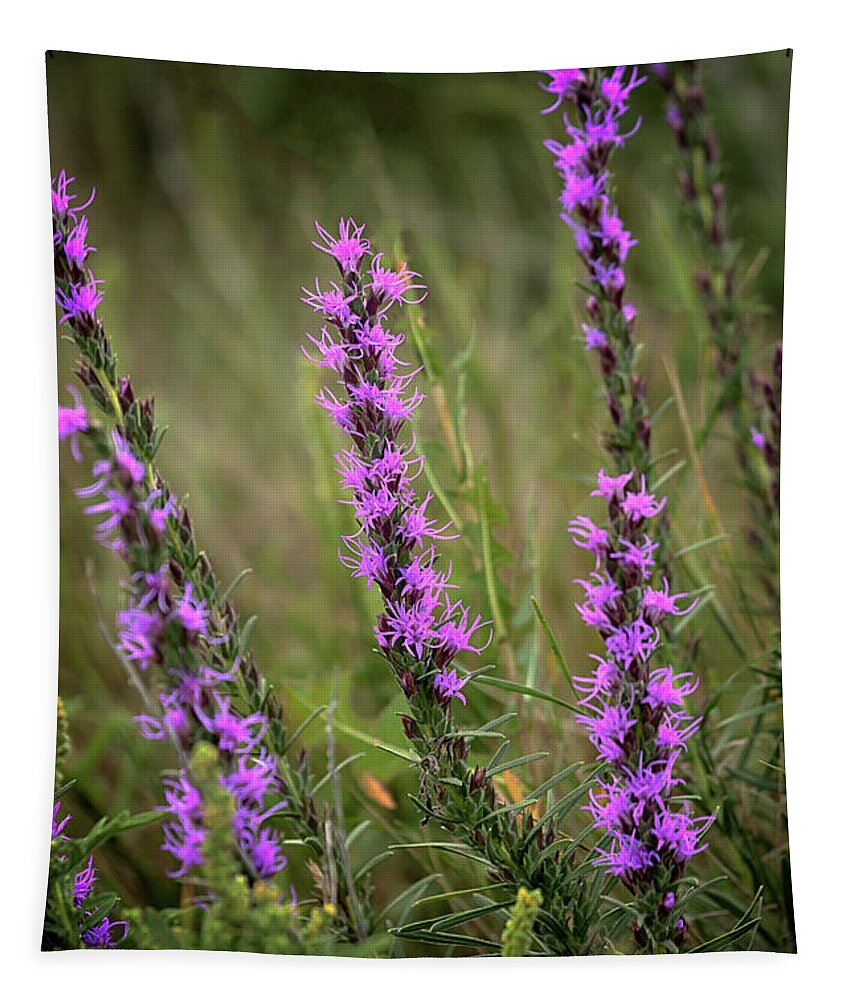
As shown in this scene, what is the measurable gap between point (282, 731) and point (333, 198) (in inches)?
26.5

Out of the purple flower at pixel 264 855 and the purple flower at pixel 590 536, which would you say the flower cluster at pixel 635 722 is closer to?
the purple flower at pixel 590 536

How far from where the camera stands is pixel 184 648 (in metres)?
1.13

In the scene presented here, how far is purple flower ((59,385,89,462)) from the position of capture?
1228 millimetres

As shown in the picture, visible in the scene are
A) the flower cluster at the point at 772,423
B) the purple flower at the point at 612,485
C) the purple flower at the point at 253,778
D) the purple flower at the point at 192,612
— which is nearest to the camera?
the purple flower at the point at 192,612

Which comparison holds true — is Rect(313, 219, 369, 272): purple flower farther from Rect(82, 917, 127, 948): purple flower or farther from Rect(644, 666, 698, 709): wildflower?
Rect(82, 917, 127, 948): purple flower

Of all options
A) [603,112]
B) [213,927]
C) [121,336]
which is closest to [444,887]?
[213,927]

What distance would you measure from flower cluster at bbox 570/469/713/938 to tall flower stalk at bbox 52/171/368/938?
1.06ft

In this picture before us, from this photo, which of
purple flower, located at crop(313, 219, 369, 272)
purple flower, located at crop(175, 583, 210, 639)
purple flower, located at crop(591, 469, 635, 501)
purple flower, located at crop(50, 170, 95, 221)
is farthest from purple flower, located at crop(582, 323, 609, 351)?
purple flower, located at crop(50, 170, 95, 221)

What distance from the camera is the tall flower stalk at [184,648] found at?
1127 millimetres

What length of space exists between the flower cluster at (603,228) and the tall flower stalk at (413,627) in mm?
249

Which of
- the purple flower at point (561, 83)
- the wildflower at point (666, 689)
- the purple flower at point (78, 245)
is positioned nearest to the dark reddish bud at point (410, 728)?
the wildflower at point (666, 689)

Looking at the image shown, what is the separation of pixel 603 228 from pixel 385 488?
43 cm

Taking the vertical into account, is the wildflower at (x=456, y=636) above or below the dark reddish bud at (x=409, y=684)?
above

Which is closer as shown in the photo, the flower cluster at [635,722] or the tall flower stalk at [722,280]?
the flower cluster at [635,722]
